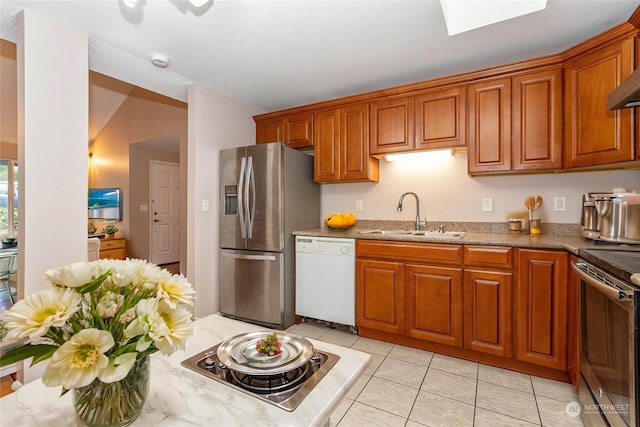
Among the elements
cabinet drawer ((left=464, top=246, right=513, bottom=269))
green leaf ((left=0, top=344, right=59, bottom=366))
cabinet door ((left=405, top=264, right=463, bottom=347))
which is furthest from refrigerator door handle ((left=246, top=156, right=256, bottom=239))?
green leaf ((left=0, top=344, right=59, bottom=366))

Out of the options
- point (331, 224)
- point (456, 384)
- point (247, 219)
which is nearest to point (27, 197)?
point (247, 219)

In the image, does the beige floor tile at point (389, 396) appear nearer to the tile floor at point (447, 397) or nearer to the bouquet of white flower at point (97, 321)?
the tile floor at point (447, 397)

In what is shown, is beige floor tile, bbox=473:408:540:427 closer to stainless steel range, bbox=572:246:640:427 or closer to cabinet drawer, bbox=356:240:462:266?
stainless steel range, bbox=572:246:640:427

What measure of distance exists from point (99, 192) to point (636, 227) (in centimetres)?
714

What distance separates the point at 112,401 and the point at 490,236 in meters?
2.50

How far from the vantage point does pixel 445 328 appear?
2.30 metres

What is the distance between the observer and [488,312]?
2152mm

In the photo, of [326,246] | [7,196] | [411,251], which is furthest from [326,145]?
[7,196]

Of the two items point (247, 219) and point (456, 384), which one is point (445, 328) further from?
point (247, 219)

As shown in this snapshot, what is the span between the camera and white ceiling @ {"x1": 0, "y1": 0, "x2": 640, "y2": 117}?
1.88 m

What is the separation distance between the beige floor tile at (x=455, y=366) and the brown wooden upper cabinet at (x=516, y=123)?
1496 mm

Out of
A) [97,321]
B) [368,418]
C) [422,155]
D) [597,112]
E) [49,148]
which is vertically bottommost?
[368,418]

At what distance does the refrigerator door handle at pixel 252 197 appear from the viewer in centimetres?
295

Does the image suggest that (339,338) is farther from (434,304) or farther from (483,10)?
(483,10)
